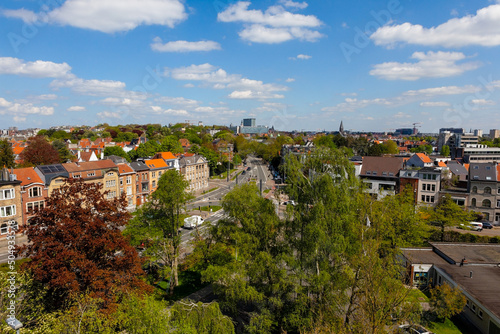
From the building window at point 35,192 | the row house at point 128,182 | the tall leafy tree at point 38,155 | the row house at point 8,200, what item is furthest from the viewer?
the tall leafy tree at point 38,155

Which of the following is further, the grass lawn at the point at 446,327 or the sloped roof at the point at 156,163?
the sloped roof at the point at 156,163

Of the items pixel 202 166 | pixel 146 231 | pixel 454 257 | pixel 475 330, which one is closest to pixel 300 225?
pixel 146 231

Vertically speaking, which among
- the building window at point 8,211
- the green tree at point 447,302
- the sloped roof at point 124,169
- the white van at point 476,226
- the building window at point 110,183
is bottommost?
the white van at point 476,226

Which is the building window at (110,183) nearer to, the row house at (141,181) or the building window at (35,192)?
the row house at (141,181)

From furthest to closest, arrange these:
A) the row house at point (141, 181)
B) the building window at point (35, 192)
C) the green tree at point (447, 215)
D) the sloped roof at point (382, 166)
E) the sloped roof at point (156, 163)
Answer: the sloped roof at point (156, 163), the row house at point (141, 181), the sloped roof at point (382, 166), the building window at point (35, 192), the green tree at point (447, 215)

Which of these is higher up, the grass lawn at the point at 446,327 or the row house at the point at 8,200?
the row house at the point at 8,200

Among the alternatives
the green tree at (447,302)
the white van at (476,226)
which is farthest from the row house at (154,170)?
the white van at (476,226)

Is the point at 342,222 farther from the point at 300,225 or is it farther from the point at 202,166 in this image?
the point at 202,166

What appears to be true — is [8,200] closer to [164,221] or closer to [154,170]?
[154,170]
